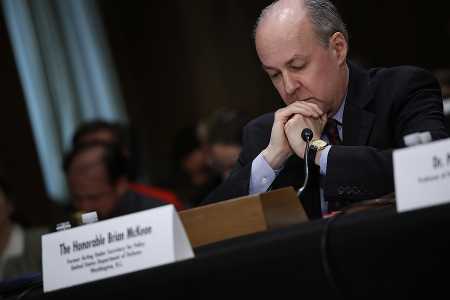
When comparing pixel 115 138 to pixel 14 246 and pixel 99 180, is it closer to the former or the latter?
pixel 99 180

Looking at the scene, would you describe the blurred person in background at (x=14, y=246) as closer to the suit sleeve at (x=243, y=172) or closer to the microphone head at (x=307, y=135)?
the suit sleeve at (x=243, y=172)

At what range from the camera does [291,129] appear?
7.09 feet

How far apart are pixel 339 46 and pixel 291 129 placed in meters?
0.28

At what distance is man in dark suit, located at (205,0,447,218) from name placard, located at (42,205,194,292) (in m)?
0.60

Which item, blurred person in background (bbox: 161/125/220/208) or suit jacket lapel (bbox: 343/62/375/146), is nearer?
suit jacket lapel (bbox: 343/62/375/146)

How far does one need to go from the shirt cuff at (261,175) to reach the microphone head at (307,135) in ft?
0.49

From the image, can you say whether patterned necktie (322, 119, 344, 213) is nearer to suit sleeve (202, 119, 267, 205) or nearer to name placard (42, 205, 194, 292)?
suit sleeve (202, 119, 267, 205)

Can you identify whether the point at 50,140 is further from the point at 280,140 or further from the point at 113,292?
the point at 113,292

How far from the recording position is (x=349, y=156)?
1958 millimetres

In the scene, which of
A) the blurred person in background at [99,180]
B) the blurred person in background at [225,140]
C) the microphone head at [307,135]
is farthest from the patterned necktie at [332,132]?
the blurred person in background at [99,180]

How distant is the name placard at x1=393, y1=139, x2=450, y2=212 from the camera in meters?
1.45

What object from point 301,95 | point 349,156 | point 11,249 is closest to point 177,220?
point 349,156

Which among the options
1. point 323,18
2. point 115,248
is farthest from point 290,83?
point 115,248

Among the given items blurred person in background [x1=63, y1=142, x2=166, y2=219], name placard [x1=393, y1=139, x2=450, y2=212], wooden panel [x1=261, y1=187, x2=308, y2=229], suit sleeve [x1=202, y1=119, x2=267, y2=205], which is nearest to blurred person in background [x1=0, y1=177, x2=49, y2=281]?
blurred person in background [x1=63, y1=142, x2=166, y2=219]
